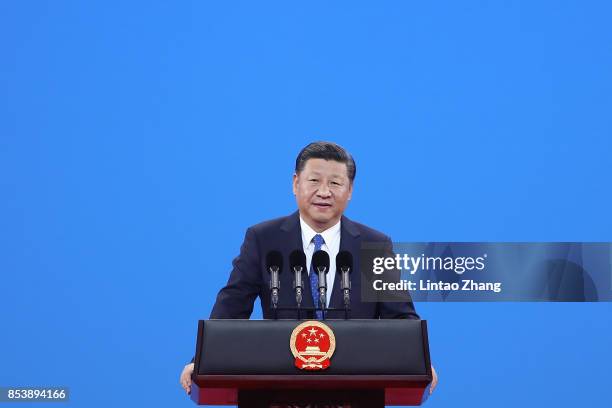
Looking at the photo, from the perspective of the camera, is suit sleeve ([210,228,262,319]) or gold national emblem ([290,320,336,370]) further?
suit sleeve ([210,228,262,319])

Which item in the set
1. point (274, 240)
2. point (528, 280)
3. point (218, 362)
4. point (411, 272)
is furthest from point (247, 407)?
point (528, 280)

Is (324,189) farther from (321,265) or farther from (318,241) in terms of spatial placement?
(321,265)

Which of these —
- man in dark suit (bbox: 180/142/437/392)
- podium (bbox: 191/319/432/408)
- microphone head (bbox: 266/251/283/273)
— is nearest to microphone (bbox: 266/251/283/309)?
microphone head (bbox: 266/251/283/273)

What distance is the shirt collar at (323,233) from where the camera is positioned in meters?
2.49

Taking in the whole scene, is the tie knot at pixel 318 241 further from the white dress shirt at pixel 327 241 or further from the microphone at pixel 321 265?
the microphone at pixel 321 265

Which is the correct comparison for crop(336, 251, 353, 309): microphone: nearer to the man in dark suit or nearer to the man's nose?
the man in dark suit

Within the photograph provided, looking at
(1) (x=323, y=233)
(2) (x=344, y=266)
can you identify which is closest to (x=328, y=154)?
(1) (x=323, y=233)

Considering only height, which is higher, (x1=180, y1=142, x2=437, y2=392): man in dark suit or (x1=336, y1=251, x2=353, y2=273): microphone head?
(x1=180, y1=142, x2=437, y2=392): man in dark suit

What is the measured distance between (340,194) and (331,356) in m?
0.67

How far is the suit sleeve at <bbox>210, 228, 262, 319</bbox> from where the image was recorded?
242cm

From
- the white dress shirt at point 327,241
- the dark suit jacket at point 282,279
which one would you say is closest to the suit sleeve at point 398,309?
the dark suit jacket at point 282,279

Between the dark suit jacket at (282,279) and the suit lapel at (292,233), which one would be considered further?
the suit lapel at (292,233)

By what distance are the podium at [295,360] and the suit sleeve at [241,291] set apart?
441mm

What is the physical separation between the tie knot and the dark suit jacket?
43mm
